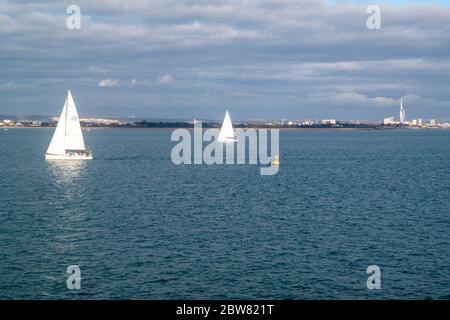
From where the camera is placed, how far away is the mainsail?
346 ft

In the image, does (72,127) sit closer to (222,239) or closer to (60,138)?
(60,138)

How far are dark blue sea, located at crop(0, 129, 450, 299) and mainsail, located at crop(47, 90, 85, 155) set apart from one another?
67.3 feet

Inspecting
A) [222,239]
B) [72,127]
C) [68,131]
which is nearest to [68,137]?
[68,131]

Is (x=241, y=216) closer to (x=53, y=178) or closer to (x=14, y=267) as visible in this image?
(x=14, y=267)

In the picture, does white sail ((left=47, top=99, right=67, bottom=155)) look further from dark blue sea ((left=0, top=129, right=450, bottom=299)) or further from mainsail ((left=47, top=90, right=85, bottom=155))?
dark blue sea ((left=0, top=129, right=450, bottom=299))

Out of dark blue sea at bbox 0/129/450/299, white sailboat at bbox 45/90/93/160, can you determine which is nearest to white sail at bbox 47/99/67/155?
white sailboat at bbox 45/90/93/160

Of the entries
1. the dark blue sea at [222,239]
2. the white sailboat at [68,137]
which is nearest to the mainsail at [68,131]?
the white sailboat at [68,137]

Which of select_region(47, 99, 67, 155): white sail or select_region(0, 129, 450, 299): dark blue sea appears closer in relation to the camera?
select_region(0, 129, 450, 299): dark blue sea

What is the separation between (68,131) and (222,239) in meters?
66.9

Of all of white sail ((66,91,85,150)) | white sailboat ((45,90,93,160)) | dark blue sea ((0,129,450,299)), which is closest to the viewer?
dark blue sea ((0,129,450,299))

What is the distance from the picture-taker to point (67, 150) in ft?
362

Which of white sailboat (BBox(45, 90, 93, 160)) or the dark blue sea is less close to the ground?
white sailboat (BBox(45, 90, 93, 160))

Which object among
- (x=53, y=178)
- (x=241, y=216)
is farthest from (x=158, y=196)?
(x=53, y=178)
